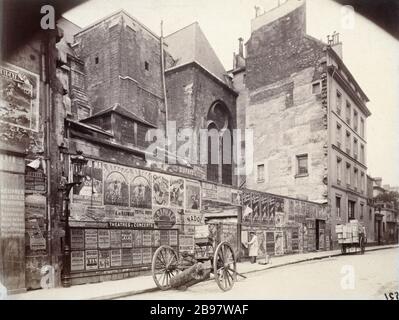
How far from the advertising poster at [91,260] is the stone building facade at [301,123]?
852cm

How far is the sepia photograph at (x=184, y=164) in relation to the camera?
24.9 feet

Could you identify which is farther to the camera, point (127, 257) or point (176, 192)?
point (176, 192)

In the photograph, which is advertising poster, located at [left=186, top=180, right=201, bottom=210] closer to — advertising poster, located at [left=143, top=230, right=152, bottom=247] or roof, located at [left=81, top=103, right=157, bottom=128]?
advertising poster, located at [left=143, top=230, right=152, bottom=247]

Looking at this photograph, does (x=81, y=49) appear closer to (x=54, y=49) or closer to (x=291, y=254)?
(x=54, y=49)

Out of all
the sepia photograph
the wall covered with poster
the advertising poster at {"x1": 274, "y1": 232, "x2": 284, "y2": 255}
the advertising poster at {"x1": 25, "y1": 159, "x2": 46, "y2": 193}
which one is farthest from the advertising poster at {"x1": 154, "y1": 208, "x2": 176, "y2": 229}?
the advertising poster at {"x1": 274, "y1": 232, "x2": 284, "y2": 255}

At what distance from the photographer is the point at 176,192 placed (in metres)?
10.7

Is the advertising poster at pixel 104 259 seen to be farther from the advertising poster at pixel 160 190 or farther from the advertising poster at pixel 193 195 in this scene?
the advertising poster at pixel 193 195

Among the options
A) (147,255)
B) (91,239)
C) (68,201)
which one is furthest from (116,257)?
(68,201)

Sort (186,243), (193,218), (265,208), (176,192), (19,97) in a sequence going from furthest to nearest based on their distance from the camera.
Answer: (265,208), (193,218), (186,243), (176,192), (19,97)

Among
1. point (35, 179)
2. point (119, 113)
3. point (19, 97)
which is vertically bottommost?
point (35, 179)

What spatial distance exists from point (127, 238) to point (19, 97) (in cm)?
377

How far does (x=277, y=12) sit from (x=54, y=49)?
8.37 metres

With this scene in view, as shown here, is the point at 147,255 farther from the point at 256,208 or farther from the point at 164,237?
the point at 256,208

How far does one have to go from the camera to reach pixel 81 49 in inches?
480
